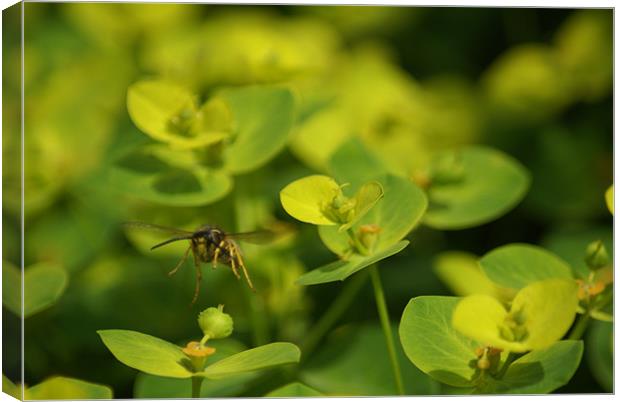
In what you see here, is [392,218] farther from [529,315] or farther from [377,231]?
[529,315]

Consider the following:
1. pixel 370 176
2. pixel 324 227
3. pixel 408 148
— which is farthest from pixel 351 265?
pixel 408 148

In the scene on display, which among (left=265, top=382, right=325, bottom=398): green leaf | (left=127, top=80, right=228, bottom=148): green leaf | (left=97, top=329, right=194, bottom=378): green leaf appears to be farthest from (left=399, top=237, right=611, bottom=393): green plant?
(left=127, top=80, right=228, bottom=148): green leaf

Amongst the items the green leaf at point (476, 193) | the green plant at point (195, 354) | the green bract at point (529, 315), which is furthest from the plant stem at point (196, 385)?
the green leaf at point (476, 193)

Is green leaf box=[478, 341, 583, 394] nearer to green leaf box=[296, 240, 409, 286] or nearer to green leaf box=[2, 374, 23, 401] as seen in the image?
green leaf box=[296, 240, 409, 286]

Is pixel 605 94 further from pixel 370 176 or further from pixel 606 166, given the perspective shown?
pixel 370 176

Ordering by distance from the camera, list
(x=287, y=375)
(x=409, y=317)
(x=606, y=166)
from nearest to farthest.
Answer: (x=409, y=317) < (x=287, y=375) < (x=606, y=166)

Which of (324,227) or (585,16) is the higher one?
(585,16)

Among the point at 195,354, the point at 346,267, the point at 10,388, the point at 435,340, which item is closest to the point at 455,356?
the point at 435,340
